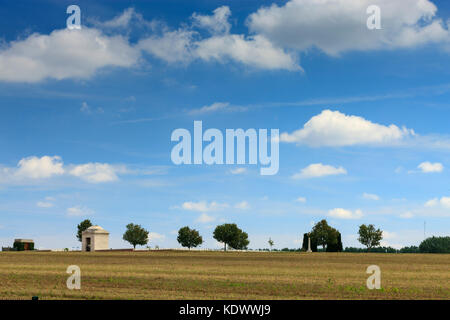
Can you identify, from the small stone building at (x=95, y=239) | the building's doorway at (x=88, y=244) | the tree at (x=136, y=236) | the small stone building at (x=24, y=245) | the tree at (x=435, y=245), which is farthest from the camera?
the tree at (x=435, y=245)

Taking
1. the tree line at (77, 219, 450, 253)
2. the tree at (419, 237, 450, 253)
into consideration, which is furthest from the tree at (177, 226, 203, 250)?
the tree at (419, 237, 450, 253)

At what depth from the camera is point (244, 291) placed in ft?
94.0

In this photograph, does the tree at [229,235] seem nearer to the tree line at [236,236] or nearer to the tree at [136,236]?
the tree line at [236,236]

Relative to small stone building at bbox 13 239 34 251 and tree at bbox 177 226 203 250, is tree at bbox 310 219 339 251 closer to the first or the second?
tree at bbox 177 226 203 250

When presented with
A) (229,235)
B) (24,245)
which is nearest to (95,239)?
(24,245)

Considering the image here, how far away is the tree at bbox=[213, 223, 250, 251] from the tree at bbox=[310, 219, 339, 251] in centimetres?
2150

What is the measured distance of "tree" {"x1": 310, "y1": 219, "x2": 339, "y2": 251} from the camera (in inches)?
5687

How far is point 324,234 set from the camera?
478ft

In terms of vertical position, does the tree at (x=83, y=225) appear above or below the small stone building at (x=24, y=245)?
above

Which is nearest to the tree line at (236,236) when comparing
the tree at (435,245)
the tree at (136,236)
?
the tree at (136,236)

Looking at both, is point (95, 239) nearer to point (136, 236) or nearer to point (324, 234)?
point (136, 236)

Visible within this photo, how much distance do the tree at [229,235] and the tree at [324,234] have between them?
21.5 m

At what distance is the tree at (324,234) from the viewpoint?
14444cm
